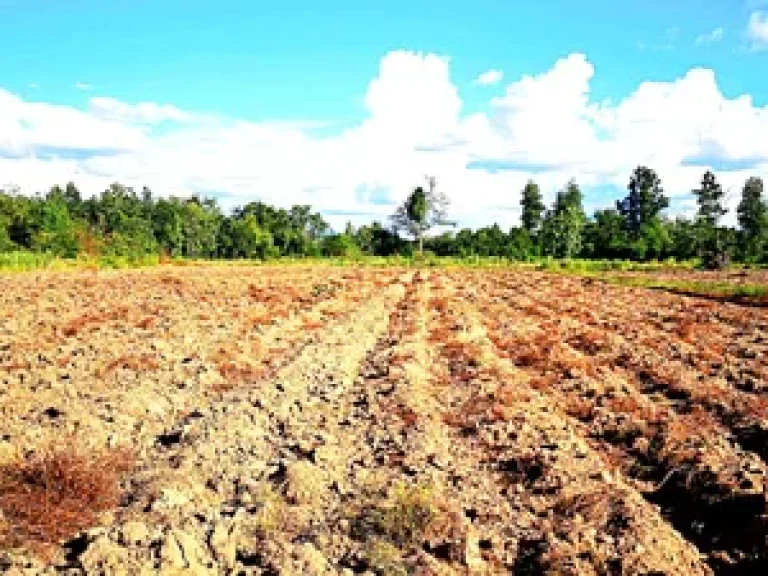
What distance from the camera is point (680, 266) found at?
76250mm

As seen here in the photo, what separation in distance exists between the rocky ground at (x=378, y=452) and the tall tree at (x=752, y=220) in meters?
79.0

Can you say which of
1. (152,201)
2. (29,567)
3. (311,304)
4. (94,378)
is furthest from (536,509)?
(152,201)

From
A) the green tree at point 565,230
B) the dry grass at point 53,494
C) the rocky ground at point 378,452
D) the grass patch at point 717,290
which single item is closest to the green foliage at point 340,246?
the green tree at point 565,230

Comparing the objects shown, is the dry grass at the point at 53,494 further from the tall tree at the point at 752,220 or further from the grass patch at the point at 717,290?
the tall tree at the point at 752,220

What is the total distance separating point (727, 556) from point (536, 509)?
6.57 ft

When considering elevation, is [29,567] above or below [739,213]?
below

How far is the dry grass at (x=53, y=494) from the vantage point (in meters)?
7.46

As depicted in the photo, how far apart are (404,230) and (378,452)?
106039 mm

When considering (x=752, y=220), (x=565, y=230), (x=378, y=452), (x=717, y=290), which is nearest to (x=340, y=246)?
(x=565, y=230)

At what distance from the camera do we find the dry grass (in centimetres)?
746

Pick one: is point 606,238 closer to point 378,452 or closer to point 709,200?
point 709,200

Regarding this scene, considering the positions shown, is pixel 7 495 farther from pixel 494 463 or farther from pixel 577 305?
pixel 577 305

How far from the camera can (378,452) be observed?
10.3 metres

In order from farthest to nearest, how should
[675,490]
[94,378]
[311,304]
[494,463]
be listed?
[311,304] < [94,378] < [494,463] < [675,490]
